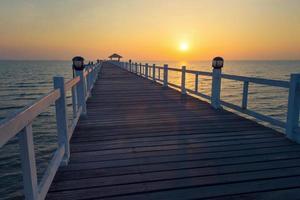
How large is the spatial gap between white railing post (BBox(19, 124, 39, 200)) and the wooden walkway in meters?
0.66

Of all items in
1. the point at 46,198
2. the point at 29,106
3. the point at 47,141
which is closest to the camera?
the point at 29,106

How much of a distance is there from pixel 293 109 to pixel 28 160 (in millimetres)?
4216

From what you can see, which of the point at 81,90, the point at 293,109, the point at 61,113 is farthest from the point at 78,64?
the point at 293,109

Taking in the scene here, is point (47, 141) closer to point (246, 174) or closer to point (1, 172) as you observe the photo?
point (1, 172)

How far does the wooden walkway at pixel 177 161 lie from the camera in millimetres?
2707

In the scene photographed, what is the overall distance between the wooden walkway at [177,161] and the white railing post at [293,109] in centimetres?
19

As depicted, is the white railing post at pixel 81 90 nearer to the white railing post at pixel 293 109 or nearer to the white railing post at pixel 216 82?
the white railing post at pixel 216 82

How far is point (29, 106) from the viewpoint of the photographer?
2.01m

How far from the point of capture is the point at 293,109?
14.0 ft

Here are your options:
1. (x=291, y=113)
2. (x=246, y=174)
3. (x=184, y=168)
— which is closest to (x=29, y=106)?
(x=184, y=168)

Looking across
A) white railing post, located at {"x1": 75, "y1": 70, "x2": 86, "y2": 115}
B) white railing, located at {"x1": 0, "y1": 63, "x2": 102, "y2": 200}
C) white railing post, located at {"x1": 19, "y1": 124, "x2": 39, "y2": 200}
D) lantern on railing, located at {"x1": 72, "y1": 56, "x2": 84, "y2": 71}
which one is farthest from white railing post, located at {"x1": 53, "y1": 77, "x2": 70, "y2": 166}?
lantern on railing, located at {"x1": 72, "y1": 56, "x2": 84, "y2": 71}

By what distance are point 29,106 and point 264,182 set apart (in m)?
2.69

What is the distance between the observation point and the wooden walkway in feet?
8.88

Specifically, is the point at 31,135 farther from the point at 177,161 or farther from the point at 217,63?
the point at 217,63
